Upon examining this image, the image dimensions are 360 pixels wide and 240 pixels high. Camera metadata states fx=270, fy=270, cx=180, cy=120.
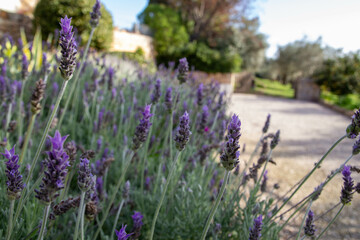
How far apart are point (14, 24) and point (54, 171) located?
13.3m

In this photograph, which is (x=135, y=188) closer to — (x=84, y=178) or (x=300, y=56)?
(x=84, y=178)

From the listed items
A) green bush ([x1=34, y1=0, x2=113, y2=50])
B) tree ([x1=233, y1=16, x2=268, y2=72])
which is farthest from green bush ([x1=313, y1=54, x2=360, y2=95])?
green bush ([x1=34, y1=0, x2=113, y2=50])

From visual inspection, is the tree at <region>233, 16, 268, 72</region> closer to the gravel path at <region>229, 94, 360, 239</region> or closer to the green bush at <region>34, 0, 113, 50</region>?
the green bush at <region>34, 0, 113, 50</region>

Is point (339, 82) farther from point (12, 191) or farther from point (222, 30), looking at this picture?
point (12, 191)

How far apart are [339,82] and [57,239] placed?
49.6ft

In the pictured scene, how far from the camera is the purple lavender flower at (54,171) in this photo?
0.63 m

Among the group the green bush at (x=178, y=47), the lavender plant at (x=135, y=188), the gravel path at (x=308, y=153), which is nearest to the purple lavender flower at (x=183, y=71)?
the lavender plant at (x=135, y=188)

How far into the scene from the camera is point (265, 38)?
2825 centimetres

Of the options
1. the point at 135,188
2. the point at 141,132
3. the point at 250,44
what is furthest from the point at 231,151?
the point at 250,44

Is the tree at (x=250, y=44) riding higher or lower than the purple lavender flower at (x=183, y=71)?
higher

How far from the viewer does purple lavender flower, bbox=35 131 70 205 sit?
2.06ft

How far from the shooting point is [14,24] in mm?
11383

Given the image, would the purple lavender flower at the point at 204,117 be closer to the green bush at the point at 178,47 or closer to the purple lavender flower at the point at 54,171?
the purple lavender flower at the point at 54,171

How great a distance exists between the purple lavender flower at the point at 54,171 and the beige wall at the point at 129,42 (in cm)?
1396
